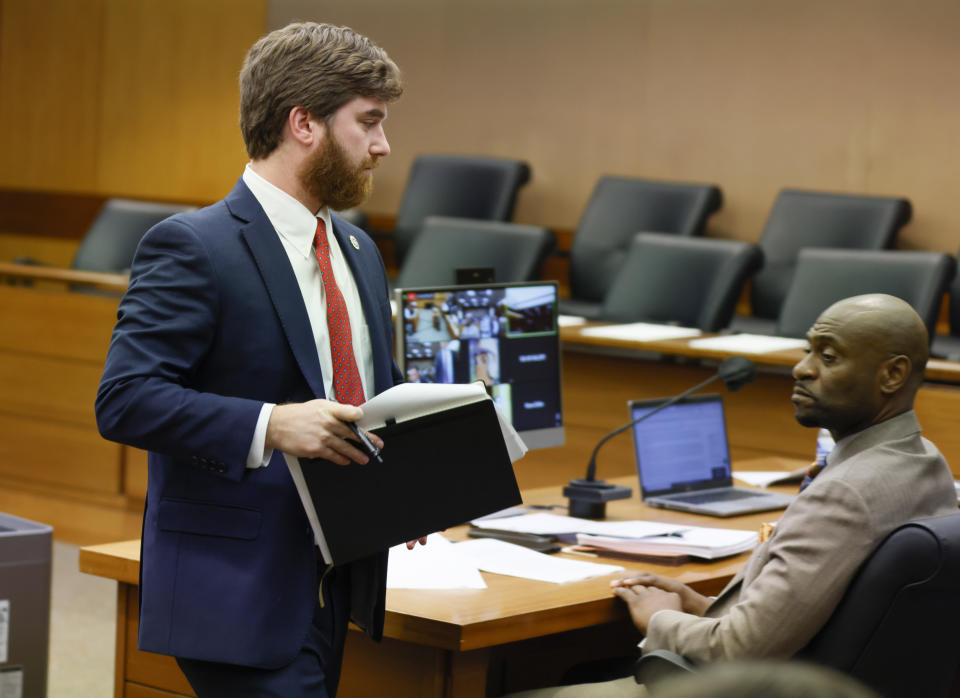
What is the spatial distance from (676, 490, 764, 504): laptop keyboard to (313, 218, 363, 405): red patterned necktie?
1.35 meters

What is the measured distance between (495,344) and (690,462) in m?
0.54

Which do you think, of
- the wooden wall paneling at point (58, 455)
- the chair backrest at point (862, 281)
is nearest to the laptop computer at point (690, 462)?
the chair backrest at point (862, 281)

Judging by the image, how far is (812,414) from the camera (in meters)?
1.99

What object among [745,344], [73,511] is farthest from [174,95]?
[745,344]

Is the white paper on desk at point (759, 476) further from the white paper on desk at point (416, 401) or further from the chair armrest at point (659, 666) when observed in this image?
the white paper on desk at point (416, 401)

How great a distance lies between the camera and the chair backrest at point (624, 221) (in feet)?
20.0

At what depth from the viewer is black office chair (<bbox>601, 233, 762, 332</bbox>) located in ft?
16.7

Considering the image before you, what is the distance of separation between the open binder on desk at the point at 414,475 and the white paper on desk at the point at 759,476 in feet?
4.87

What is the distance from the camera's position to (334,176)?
1686 millimetres

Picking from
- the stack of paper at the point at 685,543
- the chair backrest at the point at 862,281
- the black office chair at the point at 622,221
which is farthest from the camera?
the black office chair at the point at 622,221

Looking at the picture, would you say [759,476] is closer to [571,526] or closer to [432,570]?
[571,526]

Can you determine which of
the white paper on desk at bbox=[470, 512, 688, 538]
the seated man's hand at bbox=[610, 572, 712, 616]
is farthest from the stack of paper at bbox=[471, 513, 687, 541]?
the seated man's hand at bbox=[610, 572, 712, 616]

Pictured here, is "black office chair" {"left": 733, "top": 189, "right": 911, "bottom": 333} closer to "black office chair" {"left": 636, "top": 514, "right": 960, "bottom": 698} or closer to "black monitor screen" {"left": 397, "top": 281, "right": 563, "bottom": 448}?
"black monitor screen" {"left": 397, "top": 281, "right": 563, "bottom": 448}

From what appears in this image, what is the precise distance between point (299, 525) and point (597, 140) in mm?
5639
